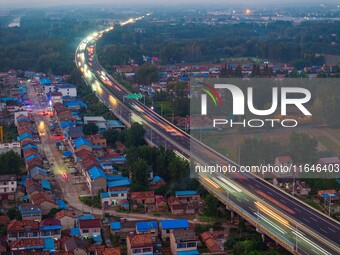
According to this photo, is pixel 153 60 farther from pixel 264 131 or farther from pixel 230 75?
pixel 264 131

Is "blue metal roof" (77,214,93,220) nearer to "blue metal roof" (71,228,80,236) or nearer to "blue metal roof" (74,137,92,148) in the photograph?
"blue metal roof" (71,228,80,236)

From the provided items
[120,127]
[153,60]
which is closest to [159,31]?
[153,60]

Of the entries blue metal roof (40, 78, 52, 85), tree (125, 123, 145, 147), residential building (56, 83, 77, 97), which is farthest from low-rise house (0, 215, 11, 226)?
blue metal roof (40, 78, 52, 85)

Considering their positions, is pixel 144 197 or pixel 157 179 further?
pixel 157 179

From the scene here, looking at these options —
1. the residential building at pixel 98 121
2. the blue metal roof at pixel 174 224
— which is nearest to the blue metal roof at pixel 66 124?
the residential building at pixel 98 121

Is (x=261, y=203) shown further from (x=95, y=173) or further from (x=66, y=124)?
(x=66, y=124)

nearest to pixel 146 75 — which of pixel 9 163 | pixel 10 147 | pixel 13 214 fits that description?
pixel 10 147

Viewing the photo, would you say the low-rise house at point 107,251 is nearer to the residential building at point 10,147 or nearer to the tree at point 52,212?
the tree at point 52,212

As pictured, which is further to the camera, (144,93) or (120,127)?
(144,93)
